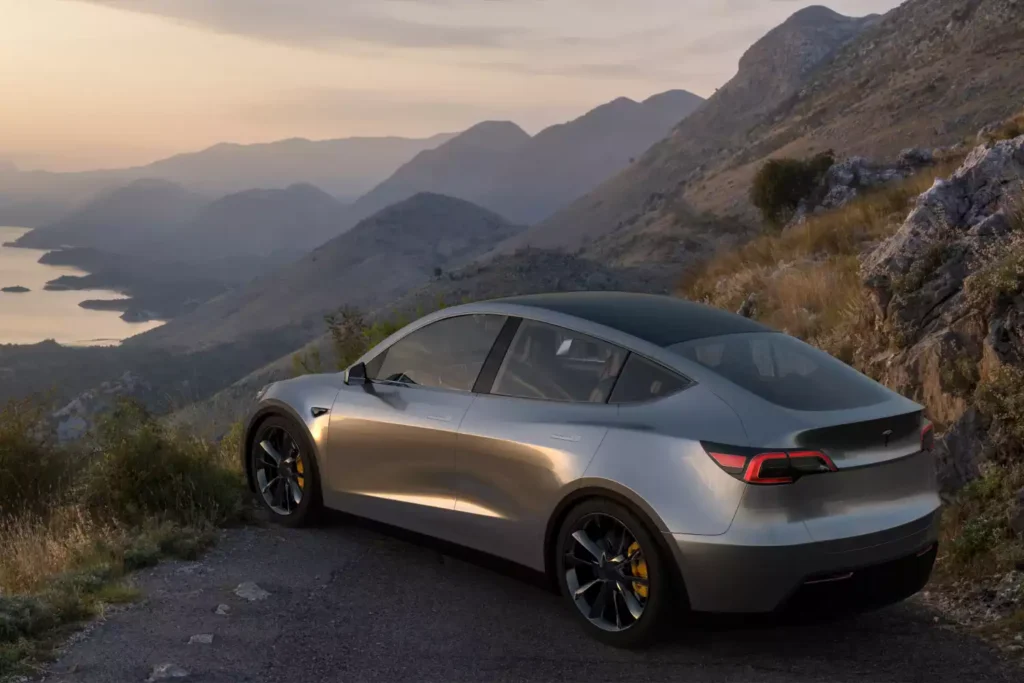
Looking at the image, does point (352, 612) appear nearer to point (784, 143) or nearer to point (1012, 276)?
point (1012, 276)

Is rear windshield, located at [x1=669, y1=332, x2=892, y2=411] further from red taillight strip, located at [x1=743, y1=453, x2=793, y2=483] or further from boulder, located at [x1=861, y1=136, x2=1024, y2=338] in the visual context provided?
boulder, located at [x1=861, y1=136, x2=1024, y2=338]

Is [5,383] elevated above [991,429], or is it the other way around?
[991,429]

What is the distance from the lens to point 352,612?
5387 mm

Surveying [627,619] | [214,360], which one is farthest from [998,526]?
[214,360]

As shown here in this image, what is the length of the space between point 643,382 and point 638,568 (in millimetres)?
861

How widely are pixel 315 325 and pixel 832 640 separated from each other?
308ft

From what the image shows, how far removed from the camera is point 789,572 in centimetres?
420

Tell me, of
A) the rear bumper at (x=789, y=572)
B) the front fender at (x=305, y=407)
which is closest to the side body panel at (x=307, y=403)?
the front fender at (x=305, y=407)

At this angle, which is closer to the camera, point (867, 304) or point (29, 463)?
point (29, 463)

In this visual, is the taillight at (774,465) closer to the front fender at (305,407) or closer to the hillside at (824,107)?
the front fender at (305,407)

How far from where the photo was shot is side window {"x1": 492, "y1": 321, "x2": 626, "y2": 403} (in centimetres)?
493

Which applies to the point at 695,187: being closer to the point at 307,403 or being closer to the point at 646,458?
the point at 307,403

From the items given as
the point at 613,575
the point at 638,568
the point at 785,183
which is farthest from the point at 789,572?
the point at 785,183

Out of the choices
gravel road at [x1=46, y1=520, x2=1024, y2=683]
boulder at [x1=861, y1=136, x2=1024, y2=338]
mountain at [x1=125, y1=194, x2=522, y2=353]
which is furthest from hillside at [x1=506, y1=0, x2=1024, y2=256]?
gravel road at [x1=46, y1=520, x2=1024, y2=683]
